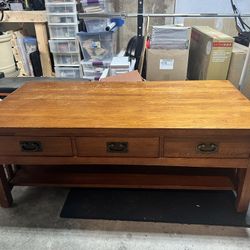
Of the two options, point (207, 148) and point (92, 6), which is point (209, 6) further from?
point (207, 148)

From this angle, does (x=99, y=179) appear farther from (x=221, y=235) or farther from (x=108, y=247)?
(x=221, y=235)

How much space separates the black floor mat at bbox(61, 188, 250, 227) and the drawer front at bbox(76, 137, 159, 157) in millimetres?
371

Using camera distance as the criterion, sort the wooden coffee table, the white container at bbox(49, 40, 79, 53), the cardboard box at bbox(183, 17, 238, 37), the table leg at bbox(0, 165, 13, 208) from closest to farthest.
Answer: the wooden coffee table
the table leg at bbox(0, 165, 13, 208)
the white container at bbox(49, 40, 79, 53)
the cardboard box at bbox(183, 17, 238, 37)

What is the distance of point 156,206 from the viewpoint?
1.29 meters

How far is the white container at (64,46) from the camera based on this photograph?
2.20m

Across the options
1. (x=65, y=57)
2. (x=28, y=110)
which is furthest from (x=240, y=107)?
(x=65, y=57)

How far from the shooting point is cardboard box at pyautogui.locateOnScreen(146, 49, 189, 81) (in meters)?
1.89

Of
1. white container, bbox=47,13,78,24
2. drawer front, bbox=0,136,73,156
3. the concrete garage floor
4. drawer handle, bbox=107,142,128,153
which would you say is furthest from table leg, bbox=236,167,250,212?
white container, bbox=47,13,78,24

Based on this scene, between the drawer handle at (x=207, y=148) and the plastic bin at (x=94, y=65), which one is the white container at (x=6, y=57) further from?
the drawer handle at (x=207, y=148)

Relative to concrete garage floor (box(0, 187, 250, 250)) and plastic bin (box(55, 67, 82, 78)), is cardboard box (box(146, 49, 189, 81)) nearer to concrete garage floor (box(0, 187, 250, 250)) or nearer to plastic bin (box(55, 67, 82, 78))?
plastic bin (box(55, 67, 82, 78))

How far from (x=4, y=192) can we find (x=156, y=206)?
792mm

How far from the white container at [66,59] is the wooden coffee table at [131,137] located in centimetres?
103

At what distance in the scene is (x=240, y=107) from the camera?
1119mm

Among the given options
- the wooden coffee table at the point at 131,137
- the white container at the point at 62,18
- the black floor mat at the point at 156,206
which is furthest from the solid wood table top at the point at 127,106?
the white container at the point at 62,18
